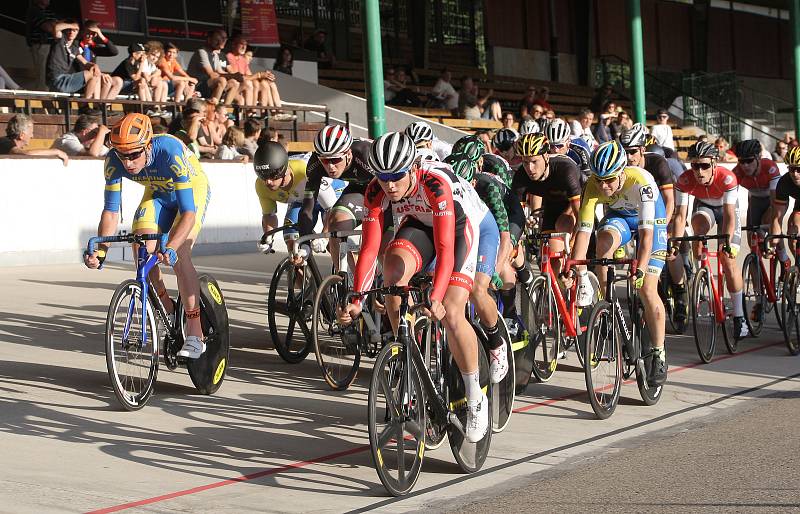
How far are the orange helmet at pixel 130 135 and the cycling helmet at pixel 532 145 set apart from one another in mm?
2996

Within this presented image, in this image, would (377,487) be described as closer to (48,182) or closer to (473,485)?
(473,485)

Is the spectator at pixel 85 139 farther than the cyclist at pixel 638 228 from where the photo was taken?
Yes

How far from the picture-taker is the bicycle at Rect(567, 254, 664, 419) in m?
7.56

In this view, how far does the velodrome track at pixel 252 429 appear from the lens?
19.1 feet

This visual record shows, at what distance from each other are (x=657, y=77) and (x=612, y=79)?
144 cm

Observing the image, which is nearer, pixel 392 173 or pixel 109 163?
pixel 392 173

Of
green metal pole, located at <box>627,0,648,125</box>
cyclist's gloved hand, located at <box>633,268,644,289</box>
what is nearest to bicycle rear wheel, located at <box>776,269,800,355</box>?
cyclist's gloved hand, located at <box>633,268,644,289</box>

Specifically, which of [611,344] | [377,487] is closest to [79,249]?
[611,344]

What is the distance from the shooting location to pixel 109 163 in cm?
771

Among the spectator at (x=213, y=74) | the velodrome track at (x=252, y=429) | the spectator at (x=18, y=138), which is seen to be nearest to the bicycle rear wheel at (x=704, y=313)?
the velodrome track at (x=252, y=429)

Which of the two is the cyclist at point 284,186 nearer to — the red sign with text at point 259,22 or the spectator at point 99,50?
the spectator at point 99,50

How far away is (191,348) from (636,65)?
49.3 ft

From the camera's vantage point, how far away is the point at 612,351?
25.7 ft

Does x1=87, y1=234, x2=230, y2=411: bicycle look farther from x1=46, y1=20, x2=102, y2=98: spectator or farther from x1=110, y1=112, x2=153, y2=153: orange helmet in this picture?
x1=46, y1=20, x2=102, y2=98: spectator
